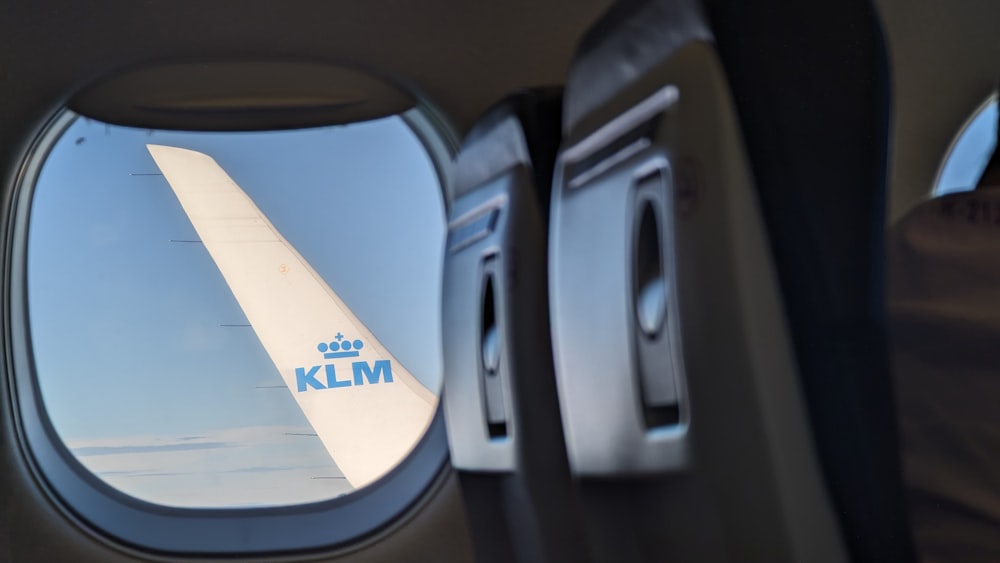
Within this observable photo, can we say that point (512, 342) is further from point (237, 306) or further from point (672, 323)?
point (237, 306)

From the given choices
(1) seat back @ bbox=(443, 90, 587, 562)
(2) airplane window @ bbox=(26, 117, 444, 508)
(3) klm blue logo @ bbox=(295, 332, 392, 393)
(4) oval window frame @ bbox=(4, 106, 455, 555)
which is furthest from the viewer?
(3) klm blue logo @ bbox=(295, 332, 392, 393)

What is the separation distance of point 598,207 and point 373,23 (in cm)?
140

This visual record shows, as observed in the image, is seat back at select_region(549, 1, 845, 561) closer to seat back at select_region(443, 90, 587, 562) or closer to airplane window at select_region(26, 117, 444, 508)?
seat back at select_region(443, 90, 587, 562)

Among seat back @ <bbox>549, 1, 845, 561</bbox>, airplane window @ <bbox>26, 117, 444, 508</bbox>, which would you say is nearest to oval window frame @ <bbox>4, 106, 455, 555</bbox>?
airplane window @ <bbox>26, 117, 444, 508</bbox>

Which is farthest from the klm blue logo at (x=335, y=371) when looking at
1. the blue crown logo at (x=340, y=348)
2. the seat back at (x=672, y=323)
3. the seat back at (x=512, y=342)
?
the seat back at (x=672, y=323)

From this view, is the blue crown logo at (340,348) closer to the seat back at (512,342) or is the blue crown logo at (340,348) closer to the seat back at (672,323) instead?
the seat back at (512,342)

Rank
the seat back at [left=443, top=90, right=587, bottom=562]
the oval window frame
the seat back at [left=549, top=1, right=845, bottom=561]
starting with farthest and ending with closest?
the oval window frame, the seat back at [left=443, top=90, right=587, bottom=562], the seat back at [left=549, top=1, right=845, bottom=561]

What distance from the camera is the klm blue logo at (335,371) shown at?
272 cm

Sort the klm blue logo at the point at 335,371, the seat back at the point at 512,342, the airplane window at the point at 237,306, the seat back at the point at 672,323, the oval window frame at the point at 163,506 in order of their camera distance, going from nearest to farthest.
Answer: the seat back at the point at 672,323 → the seat back at the point at 512,342 → the oval window frame at the point at 163,506 → the airplane window at the point at 237,306 → the klm blue logo at the point at 335,371

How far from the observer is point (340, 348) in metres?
2.76

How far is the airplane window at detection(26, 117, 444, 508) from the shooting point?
245cm

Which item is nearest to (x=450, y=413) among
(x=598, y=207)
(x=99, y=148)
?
(x=598, y=207)

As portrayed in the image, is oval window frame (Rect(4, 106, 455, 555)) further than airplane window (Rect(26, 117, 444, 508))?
No

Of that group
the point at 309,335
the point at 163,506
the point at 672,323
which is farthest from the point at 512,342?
the point at 309,335
